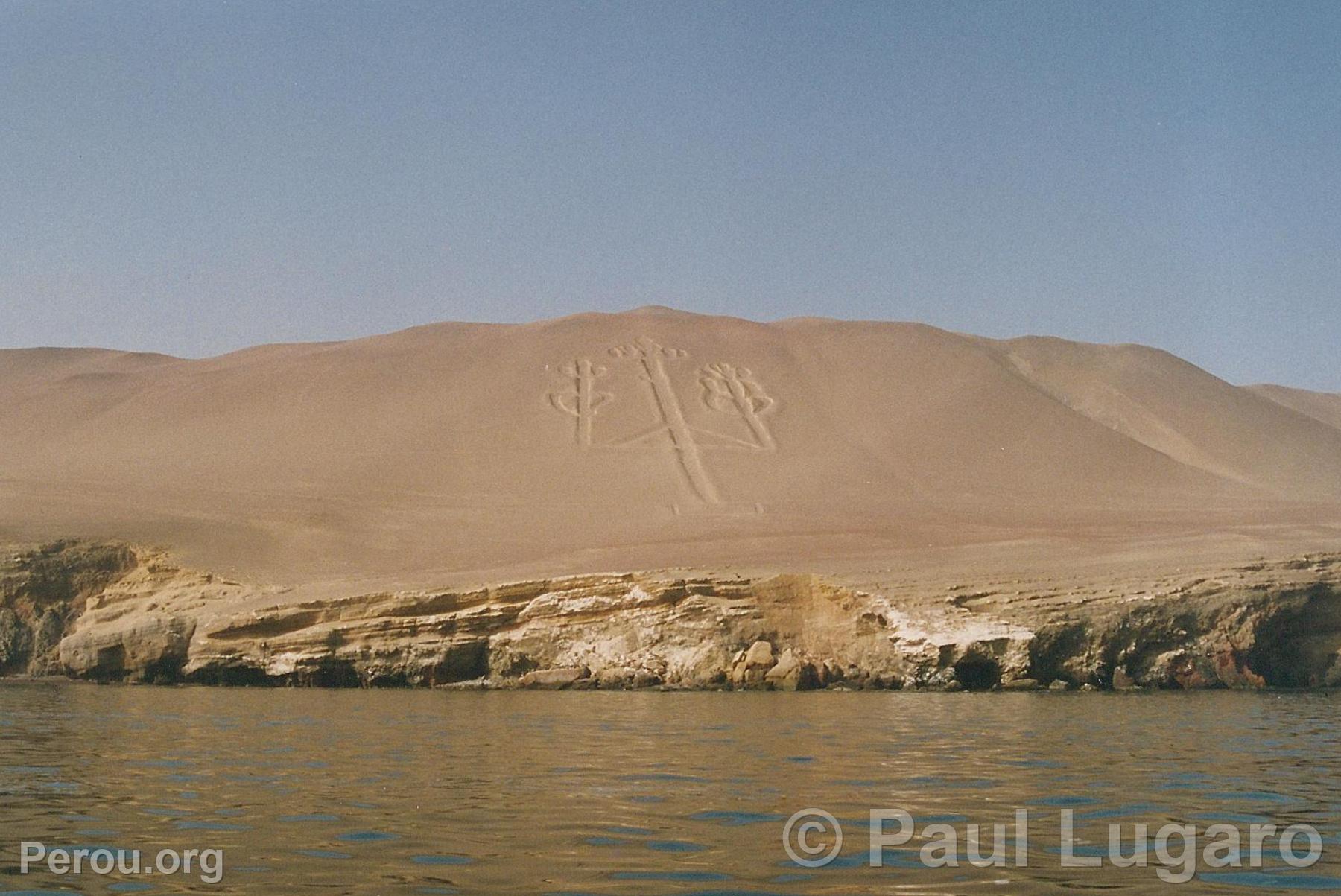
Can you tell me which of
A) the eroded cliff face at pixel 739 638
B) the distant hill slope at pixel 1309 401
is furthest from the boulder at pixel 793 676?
the distant hill slope at pixel 1309 401

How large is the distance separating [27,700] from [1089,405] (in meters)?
45.4

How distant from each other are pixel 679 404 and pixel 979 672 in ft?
99.1

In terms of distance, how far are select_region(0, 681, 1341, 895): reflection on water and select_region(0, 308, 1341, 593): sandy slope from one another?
11.9 metres

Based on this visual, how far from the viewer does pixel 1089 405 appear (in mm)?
55875

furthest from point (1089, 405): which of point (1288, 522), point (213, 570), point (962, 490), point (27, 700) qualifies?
point (27, 700)

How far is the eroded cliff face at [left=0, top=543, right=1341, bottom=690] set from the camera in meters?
23.1

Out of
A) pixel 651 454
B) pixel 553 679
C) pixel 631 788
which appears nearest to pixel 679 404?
pixel 651 454

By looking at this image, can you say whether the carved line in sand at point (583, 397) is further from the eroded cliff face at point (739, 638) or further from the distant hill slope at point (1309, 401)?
the distant hill slope at point (1309, 401)

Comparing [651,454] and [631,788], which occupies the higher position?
[651,454]

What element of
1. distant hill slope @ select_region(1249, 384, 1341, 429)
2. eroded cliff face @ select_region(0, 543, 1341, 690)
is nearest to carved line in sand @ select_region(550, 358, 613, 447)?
eroded cliff face @ select_region(0, 543, 1341, 690)

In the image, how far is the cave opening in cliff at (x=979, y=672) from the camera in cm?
2280

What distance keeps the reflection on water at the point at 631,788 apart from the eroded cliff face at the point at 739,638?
4.03 m

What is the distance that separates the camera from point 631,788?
10.6 metres

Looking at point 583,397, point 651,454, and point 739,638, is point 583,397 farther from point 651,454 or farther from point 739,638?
point 739,638
